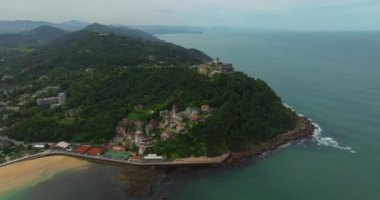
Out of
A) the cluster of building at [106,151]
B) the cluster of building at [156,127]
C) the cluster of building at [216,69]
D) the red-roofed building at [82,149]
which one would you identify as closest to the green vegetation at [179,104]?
the cluster of building at [156,127]

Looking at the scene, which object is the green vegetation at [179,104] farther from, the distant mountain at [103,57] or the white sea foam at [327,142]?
the distant mountain at [103,57]

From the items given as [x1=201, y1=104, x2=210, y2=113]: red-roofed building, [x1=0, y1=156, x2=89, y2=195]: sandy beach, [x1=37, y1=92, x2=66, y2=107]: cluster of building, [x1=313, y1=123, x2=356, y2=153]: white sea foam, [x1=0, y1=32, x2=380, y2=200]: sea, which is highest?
[x1=201, y1=104, x2=210, y2=113]: red-roofed building

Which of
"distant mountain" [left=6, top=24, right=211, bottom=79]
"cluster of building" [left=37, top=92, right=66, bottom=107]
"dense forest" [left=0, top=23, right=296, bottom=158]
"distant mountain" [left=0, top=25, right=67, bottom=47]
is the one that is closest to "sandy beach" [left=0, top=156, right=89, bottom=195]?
"dense forest" [left=0, top=23, right=296, bottom=158]

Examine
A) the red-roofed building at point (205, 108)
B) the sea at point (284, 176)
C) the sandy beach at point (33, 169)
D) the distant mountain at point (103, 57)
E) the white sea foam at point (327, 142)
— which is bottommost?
the sandy beach at point (33, 169)

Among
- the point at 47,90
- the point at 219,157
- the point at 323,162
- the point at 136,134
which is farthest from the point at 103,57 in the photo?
the point at 323,162

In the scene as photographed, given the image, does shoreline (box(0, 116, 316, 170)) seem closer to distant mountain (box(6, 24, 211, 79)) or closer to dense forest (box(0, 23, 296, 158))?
dense forest (box(0, 23, 296, 158))

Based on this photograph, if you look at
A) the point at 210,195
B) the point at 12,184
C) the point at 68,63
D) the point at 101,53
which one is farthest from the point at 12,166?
the point at 101,53

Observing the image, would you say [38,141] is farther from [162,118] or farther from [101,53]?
[101,53]

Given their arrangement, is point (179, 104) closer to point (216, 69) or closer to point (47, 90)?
point (216, 69)
